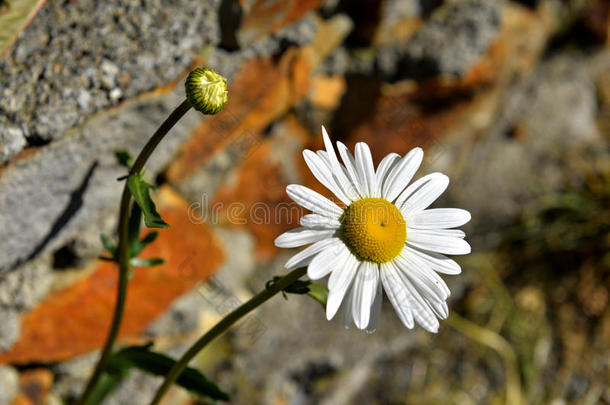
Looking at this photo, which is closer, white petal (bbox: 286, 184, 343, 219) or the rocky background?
white petal (bbox: 286, 184, 343, 219)

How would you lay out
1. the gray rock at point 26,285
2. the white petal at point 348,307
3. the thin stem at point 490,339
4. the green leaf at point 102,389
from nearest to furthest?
the white petal at point 348,307
the gray rock at point 26,285
the green leaf at point 102,389
the thin stem at point 490,339

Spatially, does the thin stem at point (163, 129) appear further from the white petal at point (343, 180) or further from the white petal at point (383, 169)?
the white petal at point (383, 169)

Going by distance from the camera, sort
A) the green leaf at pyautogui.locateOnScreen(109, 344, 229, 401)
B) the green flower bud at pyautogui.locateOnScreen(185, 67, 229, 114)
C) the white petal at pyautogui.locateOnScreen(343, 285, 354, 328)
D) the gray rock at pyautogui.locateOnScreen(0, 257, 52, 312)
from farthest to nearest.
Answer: the gray rock at pyautogui.locateOnScreen(0, 257, 52, 312)
the green leaf at pyautogui.locateOnScreen(109, 344, 229, 401)
the white petal at pyautogui.locateOnScreen(343, 285, 354, 328)
the green flower bud at pyautogui.locateOnScreen(185, 67, 229, 114)

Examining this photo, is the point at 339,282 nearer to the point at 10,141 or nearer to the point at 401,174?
the point at 401,174

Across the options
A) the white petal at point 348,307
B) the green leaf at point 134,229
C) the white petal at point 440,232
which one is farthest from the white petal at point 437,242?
the green leaf at point 134,229

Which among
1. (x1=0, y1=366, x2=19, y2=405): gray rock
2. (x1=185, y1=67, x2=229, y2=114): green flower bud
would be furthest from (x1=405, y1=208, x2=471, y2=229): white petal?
(x1=0, y1=366, x2=19, y2=405): gray rock

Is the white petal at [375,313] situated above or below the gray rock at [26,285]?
below

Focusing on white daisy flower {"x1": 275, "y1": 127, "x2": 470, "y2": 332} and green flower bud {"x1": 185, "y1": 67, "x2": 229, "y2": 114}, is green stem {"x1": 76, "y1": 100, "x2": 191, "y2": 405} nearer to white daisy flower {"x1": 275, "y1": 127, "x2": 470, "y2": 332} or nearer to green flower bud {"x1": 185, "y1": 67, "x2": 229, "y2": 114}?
green flower bud {"x1": 185, "y1": 67, "x2": 229, "y2": 114}
